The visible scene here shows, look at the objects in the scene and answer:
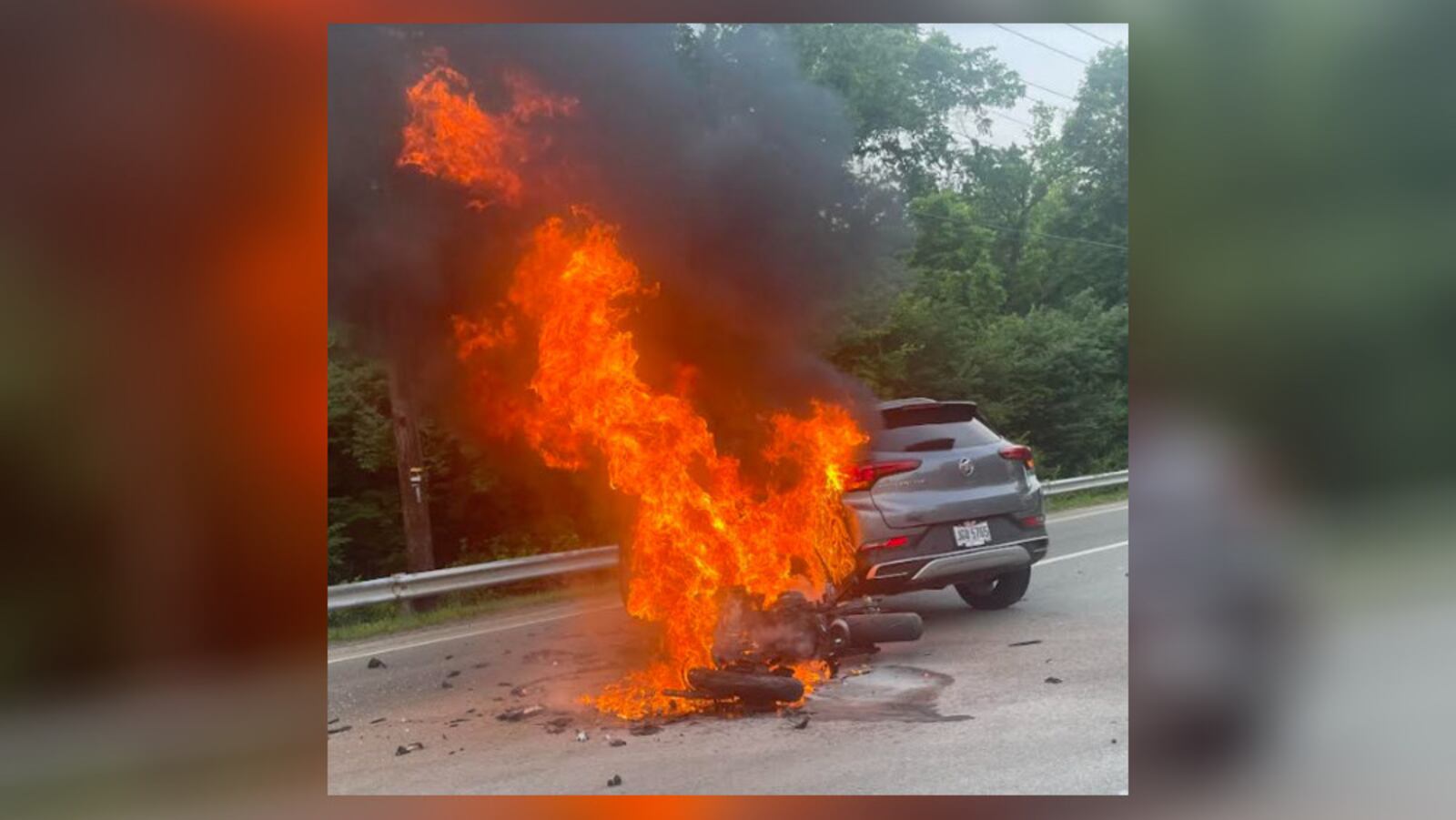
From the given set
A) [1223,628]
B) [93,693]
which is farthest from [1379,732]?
[93,693]

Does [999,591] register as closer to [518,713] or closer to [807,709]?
[807,709]

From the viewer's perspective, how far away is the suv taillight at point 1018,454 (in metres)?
5.61

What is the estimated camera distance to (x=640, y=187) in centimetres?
554

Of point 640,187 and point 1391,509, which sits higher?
point 640,187

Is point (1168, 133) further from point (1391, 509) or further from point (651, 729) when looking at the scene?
point (651, 729)

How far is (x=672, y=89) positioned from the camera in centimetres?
556

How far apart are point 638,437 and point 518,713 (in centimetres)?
145

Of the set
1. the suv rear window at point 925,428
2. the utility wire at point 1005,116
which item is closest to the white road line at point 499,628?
the suv rear window at point 925,428

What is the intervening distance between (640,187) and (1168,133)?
2529 millimetres

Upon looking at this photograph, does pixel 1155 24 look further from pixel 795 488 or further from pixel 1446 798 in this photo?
pixel 1446 798

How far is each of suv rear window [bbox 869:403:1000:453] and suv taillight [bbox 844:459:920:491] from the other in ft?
0.19

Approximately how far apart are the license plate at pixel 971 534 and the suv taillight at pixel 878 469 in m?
0.39

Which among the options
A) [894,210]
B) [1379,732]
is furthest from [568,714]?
[1379,732]

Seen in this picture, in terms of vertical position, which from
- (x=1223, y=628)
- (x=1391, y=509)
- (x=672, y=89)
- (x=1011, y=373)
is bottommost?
(x=1223, y=628)
